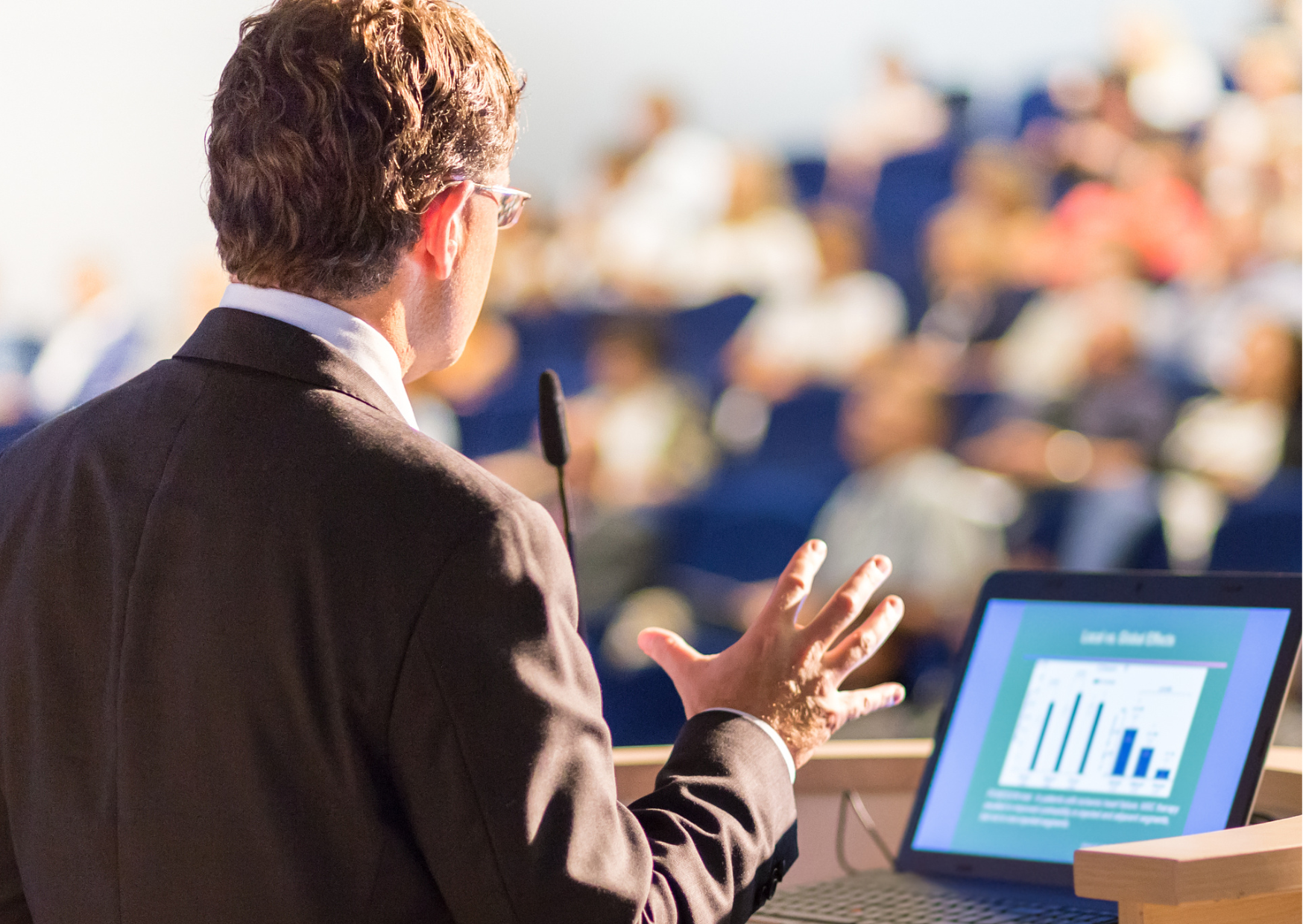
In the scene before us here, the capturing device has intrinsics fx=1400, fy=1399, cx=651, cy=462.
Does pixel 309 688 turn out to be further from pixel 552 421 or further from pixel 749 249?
pixel 749 249


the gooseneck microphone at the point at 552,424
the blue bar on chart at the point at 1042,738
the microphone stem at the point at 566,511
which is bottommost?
the blue bar on chart at the point at 1042,738

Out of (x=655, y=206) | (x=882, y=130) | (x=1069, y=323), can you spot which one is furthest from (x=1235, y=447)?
(x=655, y=206)

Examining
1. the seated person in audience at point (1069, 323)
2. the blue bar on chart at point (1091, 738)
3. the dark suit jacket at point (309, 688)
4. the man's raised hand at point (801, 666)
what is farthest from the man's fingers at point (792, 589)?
the seated person in audience at point (1069, 323)

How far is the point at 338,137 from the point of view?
88cm

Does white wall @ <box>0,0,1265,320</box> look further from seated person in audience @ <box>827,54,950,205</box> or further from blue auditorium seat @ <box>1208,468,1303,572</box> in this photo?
blue auditorium seat @ <box>1208,468,1303,572</box>

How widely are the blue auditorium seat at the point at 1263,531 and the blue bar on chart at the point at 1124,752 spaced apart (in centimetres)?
269

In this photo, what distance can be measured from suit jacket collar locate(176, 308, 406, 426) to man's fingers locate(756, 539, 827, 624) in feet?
0.97

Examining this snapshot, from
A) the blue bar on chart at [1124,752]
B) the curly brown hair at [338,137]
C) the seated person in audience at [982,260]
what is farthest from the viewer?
the seated person in audience at [982,260]

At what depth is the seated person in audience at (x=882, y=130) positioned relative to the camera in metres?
4.63

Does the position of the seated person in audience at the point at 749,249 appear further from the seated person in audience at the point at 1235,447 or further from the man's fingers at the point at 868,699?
the man's fingers at the point at 868,699

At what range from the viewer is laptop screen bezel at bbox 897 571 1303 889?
117cm

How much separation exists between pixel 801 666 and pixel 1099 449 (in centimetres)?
326

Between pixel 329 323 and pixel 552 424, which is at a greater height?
pixel 329 323

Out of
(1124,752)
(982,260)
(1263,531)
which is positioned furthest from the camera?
(982,260)
